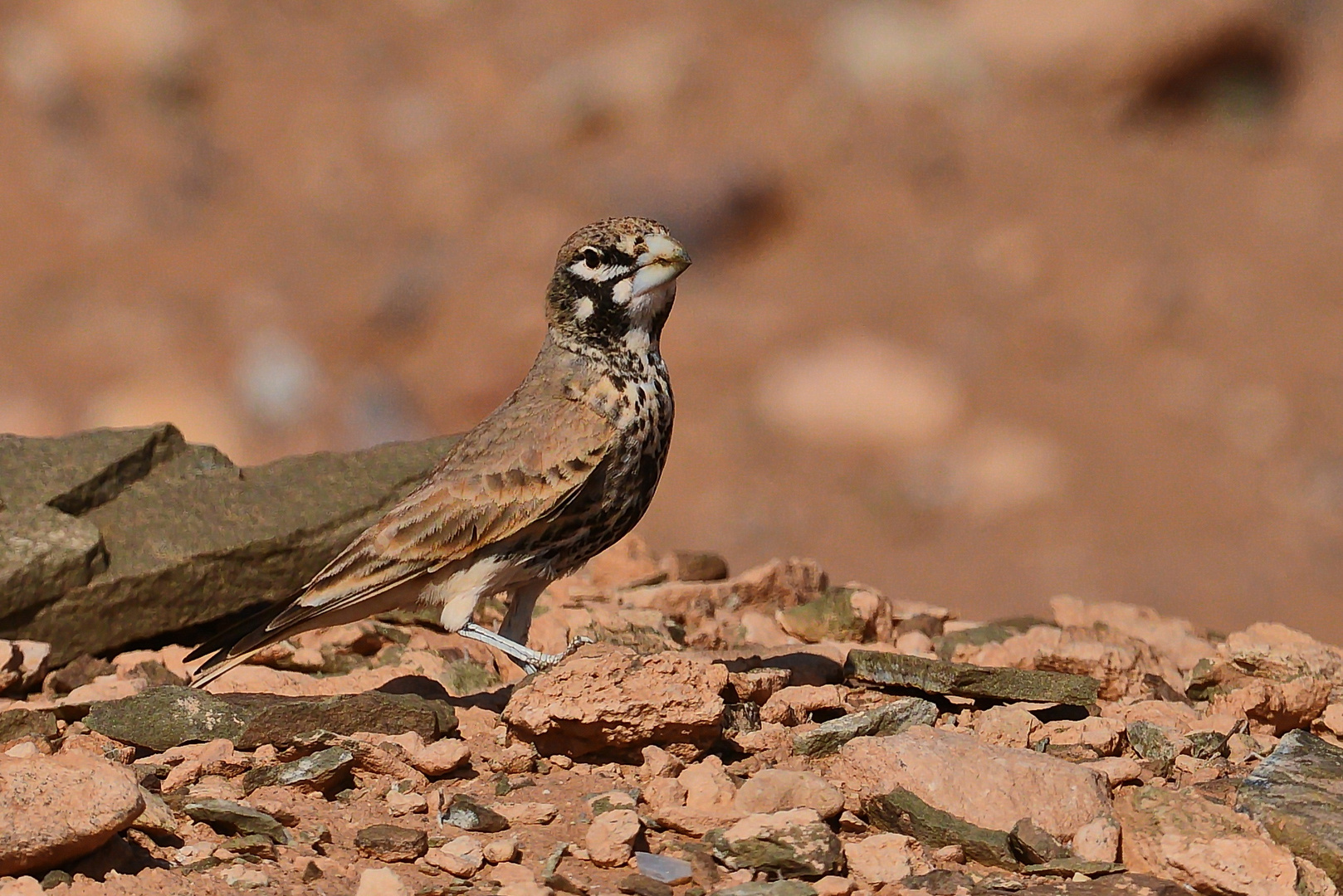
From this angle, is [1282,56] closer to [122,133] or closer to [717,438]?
[717,438]

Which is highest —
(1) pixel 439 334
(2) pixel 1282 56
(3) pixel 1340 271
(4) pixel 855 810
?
(2) pixel 1282 56

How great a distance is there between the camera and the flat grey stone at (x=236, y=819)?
595cm

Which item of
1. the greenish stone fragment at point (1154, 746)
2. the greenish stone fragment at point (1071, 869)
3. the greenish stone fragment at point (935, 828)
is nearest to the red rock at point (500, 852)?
the greenish stone fragment at point (935, 828)

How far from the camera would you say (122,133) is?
1203 inches

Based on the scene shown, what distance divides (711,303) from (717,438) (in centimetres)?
362

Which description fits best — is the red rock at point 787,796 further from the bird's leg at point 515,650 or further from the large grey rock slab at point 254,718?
the large grey rock slab at point 254,718

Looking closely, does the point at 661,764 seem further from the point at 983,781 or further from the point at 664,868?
the point at 983,781

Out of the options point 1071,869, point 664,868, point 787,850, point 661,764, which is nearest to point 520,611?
point 661,764

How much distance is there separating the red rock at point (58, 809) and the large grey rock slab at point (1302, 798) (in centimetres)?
385

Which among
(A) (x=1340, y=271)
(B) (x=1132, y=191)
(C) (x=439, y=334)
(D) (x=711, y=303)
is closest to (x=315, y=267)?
(C) (x=439, y=334)

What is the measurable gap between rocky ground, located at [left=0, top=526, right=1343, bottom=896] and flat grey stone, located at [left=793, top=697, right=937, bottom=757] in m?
0.01

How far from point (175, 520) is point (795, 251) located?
20.3m

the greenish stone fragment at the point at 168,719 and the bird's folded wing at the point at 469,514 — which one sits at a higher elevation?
the bird's folded wing at the point at 469,514

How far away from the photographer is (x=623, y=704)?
661cm
